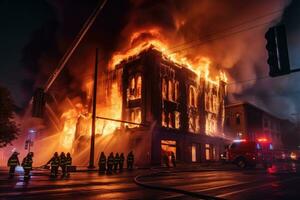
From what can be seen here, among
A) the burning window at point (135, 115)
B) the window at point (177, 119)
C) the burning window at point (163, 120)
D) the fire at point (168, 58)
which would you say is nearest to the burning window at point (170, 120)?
the burning window at point (163, 120)

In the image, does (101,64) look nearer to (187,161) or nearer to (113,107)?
(113,107)

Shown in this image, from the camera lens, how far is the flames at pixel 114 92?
38.1 metres

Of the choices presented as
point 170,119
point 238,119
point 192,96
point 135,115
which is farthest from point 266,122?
point 135,115

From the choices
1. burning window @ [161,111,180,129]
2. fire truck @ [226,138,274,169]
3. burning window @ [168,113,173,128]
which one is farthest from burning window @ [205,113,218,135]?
fire truck @ [226,138,274,169]

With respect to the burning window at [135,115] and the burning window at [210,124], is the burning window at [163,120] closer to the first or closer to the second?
the burning window at [135,115]

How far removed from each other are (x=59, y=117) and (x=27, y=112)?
381 inches

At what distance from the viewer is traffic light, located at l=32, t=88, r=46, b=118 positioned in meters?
16.7

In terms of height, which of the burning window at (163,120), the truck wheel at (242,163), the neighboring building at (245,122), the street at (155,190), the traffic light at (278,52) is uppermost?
the neighboring building at (245,122)

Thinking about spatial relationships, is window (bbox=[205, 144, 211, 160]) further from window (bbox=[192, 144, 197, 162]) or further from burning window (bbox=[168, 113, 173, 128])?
burning window (bbox=[168, 113, 173, 128])

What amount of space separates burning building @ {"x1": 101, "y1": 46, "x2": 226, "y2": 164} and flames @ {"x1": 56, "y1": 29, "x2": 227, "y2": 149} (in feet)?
2.62

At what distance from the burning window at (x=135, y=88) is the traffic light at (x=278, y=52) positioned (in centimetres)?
2805

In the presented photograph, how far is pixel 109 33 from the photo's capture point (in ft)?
156

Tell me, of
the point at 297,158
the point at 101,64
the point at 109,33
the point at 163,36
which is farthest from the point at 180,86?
the point at 297,158

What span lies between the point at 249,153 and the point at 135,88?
55.7 feet
